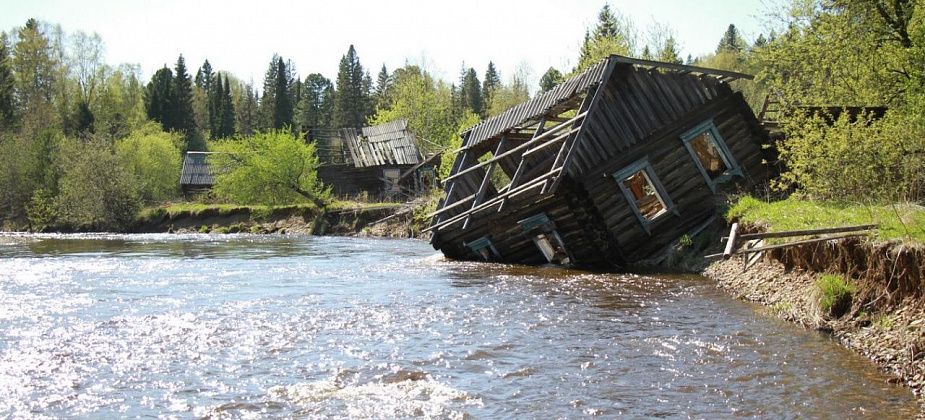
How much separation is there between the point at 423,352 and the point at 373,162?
46466 mm

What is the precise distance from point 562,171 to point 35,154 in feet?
166

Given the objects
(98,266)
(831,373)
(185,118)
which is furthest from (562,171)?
(185,118)

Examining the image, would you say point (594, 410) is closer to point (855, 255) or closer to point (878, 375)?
point (878, 375)

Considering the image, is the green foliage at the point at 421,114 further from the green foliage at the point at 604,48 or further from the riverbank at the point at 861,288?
the riverbank at the point at 861,288

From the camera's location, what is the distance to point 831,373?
946cm

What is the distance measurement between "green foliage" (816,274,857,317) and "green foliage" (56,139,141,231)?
48671mm

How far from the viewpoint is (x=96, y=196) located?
172 ft

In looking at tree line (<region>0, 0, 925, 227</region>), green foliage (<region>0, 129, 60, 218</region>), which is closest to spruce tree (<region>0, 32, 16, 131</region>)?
tree line (<region>0, 0, 925, 227</region>)

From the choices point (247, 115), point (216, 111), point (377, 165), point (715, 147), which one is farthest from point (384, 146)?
point (247, 115)

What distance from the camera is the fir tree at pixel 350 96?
4038 inches

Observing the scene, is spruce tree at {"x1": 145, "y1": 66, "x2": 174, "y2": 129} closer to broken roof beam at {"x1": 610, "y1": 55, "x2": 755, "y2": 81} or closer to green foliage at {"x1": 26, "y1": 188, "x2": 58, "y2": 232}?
green foliage at {"x1": 26, "y1": 188, "x2": 58, "y2": 232}

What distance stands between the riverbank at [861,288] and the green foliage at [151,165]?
1966 inches

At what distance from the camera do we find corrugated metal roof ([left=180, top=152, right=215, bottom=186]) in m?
65.9

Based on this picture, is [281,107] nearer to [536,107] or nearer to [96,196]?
[96,196]
